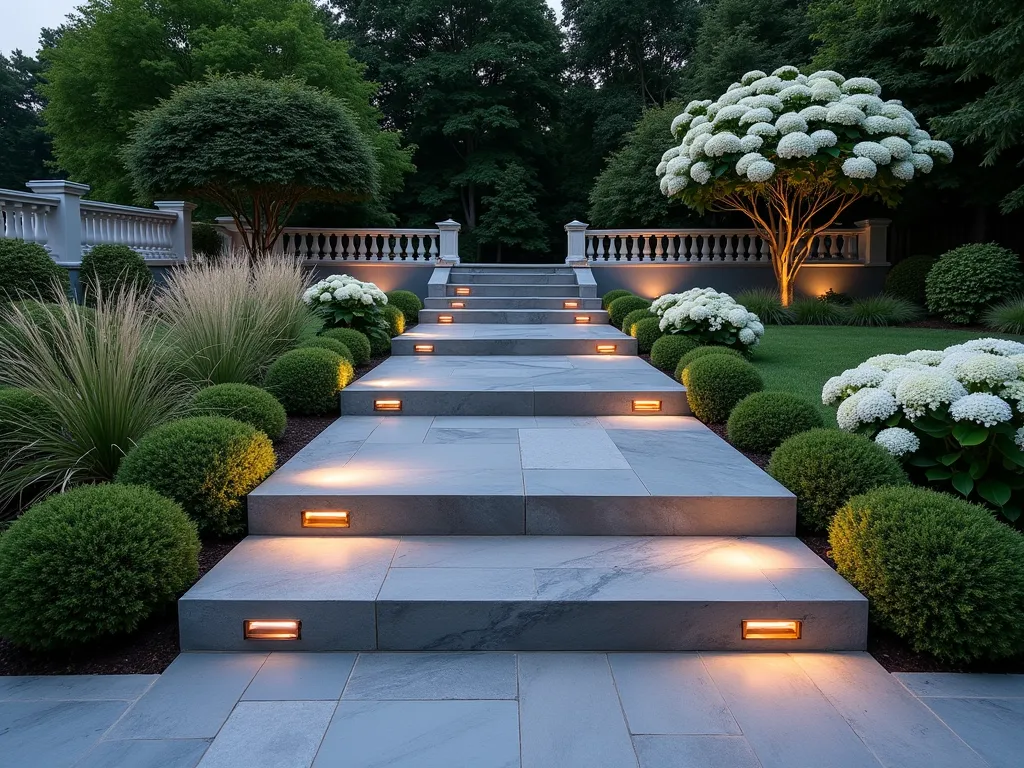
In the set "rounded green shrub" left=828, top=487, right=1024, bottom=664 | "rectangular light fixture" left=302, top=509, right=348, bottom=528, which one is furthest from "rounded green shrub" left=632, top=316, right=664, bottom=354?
"rounded green shrub" left=828, top=487, right=1024, bottom=664

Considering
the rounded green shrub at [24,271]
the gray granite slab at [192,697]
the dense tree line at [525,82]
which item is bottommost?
the gray granite slab at [192,697]

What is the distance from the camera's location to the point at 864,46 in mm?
14078

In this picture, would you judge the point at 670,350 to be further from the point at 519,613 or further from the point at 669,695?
the point at 669,695

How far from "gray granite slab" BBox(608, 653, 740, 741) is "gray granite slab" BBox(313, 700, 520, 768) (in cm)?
43

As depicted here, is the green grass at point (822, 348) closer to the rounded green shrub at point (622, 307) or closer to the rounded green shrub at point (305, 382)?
the rounded green shrub at point (622, 307)

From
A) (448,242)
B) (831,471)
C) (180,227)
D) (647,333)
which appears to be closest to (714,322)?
(647,333)

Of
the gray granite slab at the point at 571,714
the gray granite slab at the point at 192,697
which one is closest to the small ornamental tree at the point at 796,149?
the gray granite slab at the point at 571,714

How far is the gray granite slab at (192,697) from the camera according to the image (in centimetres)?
244

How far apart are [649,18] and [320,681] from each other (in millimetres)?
28108

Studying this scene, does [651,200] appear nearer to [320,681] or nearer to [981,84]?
[981,84]

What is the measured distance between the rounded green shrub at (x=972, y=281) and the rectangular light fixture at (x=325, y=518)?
37.1 feet

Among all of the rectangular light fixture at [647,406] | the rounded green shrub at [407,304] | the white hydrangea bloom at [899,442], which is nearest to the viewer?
the white hydrangea bloom at [899,442]

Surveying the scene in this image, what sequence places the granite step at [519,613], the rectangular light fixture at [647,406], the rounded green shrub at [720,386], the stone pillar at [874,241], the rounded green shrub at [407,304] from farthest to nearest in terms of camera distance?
the stone pillar at [874,241] → the rounded green shrub at [407,304] → the rectangular light fixture at [647,406] → the rounded green shrub at [720,386] → the granite step at [519,613]

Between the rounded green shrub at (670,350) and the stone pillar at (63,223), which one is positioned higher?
the stone pillar at (63,223)
